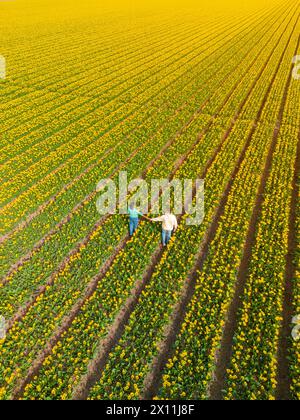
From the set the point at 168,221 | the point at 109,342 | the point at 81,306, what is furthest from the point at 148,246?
the point at 109,342

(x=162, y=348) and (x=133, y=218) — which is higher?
(x=133, y=218)

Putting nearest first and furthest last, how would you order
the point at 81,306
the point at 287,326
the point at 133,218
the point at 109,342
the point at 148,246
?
the point at 109,342 < the point at 287,326 < the point at 81,306 < the point at 148,246 < the point at 133,218

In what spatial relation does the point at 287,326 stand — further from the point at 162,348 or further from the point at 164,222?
the point at 164,222

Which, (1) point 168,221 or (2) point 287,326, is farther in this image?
(1) point 168,221

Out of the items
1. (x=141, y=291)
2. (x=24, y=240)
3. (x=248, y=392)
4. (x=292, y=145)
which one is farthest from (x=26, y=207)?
(x=292, y=145)

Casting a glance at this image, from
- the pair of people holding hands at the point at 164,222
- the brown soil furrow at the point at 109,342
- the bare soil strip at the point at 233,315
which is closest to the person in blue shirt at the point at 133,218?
the pair of people holding hands at the point at 164,222

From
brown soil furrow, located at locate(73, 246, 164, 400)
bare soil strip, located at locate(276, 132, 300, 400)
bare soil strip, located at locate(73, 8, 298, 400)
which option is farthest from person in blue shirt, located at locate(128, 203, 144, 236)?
bare soil strip, located at locate(276, 132, 300, 400)

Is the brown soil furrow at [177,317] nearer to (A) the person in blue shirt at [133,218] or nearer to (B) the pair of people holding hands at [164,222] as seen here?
(B) the pair of people holding hands at [164,222]

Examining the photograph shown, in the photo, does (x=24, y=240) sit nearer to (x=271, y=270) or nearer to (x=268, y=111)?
(x=271, y=270)
